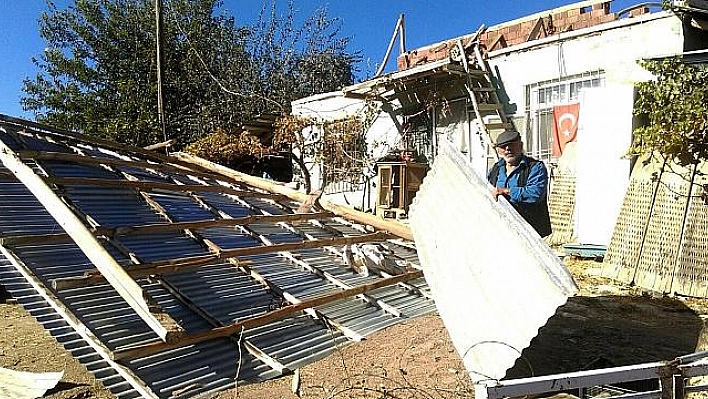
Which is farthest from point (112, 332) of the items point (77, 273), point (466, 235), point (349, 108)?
point (349, 108)

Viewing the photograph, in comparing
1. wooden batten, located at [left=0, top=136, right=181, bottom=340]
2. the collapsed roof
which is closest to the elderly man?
the collapsed roof

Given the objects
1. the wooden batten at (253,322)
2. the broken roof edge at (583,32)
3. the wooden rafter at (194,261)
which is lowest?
the wooden batten at (253,322)

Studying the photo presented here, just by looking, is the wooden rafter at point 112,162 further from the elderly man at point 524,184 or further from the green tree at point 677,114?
the green tree at point 677,114

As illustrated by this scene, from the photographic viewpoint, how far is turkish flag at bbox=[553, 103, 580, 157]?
834 cm

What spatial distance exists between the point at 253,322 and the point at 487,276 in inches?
77.3

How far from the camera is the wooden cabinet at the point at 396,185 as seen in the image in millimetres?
10711

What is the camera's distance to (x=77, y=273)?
13.2ft

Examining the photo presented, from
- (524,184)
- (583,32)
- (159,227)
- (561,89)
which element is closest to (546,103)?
A: (561,89)

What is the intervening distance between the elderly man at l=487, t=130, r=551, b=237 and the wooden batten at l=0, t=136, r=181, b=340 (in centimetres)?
255

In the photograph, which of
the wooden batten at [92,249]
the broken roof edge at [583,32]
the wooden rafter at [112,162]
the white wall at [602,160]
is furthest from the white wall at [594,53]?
the wooden batten at [92,249]

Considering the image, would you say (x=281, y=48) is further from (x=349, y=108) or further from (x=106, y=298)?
(x=106, y=298)

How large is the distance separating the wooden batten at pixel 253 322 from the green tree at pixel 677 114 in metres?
3.08

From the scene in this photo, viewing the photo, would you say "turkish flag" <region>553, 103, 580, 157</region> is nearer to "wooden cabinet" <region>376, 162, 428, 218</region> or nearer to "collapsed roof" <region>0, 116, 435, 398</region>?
"wooden cabinet" <region>376, 162, 428, 218</region>

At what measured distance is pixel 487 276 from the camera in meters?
2.88
